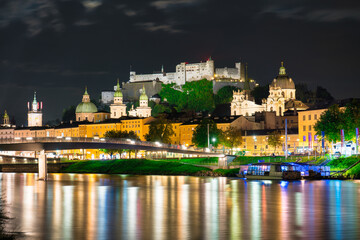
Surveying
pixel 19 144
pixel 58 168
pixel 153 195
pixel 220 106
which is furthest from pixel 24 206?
pixel 220 106

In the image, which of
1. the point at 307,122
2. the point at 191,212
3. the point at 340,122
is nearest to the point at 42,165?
the point at 340,122

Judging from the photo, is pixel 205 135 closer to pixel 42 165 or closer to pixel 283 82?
pixel 42 165

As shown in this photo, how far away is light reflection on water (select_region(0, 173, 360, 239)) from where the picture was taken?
30.3 metres

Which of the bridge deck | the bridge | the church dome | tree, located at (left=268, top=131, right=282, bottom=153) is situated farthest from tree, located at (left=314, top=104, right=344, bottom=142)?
the church dome

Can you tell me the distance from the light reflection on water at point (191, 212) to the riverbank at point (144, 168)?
25.5 m

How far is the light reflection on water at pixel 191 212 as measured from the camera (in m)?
30.3

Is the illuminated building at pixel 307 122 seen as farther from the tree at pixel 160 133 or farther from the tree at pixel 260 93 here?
the tree at pixel 260 93

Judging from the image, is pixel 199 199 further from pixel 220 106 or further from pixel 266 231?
pixel 220 106

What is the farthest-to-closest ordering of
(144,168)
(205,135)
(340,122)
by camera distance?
1. (205,135)
2. (144,168)
3. (340,122)

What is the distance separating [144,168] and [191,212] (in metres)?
59.5

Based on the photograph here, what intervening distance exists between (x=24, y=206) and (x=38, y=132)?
152403 millimetres

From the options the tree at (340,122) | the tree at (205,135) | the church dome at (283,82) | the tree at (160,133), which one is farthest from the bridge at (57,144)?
the church dome at (283,82)

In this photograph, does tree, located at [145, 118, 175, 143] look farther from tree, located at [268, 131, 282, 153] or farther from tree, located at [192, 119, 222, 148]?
tree, located at [268, 131, 282, 153]

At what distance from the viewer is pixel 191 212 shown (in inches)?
1535
